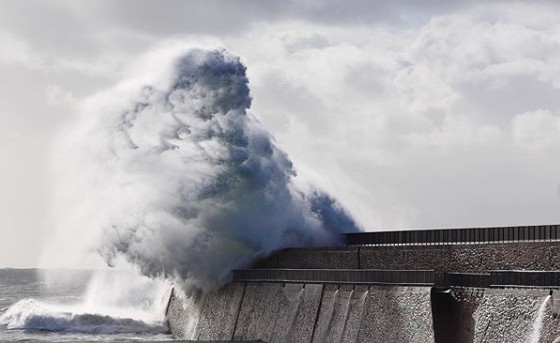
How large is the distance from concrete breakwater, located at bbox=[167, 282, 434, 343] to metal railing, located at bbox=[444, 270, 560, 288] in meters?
1.22

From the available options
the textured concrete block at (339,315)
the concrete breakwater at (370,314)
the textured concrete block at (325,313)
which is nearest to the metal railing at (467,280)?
the concrete breakwater at (370,314)

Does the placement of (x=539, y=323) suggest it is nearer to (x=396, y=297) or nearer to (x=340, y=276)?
(x=396, y=297)

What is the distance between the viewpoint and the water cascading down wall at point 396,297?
1497 inches

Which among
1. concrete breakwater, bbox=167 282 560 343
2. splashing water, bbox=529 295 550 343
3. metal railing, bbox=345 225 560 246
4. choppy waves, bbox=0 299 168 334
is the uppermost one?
metal railing, bbox=345 225 560 246

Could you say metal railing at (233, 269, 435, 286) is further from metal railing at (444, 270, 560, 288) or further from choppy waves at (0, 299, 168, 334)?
choppy waves at (0, 299, 168, 334)

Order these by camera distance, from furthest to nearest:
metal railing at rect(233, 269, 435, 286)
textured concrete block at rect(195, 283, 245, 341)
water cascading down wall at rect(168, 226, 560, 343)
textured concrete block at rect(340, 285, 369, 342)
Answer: textured concrete block at rect(195, 283, 245, 341) → textured concrete block at rect(340, 285, 369, 342) → metal railing at rect(233, 269, 435, 286) → water cascading down wall at rect(168, 226, 560, 343)

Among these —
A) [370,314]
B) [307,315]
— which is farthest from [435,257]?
[307,315]

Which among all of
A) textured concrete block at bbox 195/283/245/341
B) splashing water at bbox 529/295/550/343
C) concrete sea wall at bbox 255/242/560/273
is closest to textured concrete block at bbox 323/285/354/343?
concrete sea wall at bbox 255/242/560/273

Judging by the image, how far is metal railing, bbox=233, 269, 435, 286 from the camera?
42.6 meters

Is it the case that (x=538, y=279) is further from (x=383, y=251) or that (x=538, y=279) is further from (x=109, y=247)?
(x=109, y=247)

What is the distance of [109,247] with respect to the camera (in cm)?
5834

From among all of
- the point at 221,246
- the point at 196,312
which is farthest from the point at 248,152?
the point at 196,312

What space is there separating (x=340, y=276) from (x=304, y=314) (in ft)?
8.10

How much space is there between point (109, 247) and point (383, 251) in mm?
15998
